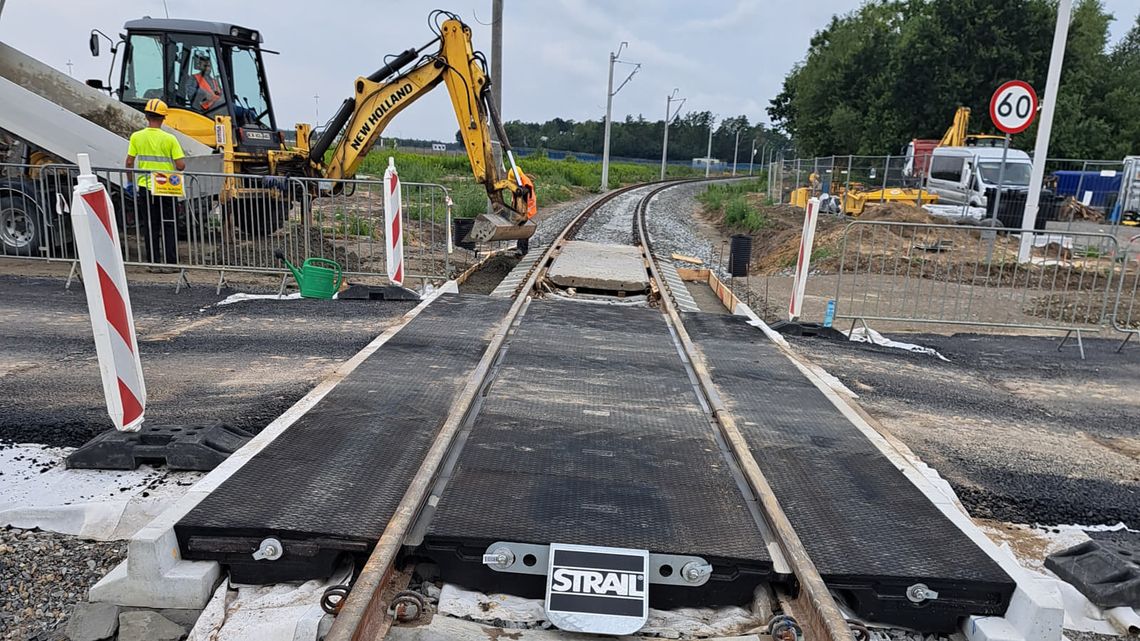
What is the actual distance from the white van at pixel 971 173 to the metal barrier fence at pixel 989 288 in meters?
5.15

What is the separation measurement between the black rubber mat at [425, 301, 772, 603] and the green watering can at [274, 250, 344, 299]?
3945mm

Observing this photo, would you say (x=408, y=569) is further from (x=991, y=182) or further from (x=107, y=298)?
(x=991, y=182)

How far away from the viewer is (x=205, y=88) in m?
12.0

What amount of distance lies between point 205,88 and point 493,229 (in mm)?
5044

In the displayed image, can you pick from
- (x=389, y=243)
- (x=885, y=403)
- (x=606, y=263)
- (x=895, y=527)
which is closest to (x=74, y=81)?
(x=389, y=243)

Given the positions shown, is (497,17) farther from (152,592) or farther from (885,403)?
(152,592)

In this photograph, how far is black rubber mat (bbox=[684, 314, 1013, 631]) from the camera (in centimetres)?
299

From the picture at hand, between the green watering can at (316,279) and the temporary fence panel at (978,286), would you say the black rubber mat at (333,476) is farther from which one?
the temporary fence panel at (978,286)

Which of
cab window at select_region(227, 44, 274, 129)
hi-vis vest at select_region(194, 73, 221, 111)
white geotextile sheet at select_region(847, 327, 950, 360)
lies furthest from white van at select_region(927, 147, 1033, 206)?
hi-vis vest at select_region(194, 73, 221, 111)

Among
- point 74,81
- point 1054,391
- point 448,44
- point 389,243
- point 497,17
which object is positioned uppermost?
point 497,17

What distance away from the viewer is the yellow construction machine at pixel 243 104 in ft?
38.2

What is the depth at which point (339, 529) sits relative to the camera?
121 inches

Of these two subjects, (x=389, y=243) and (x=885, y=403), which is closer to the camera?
(x=885, y=403)

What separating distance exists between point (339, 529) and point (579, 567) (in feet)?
3.21
